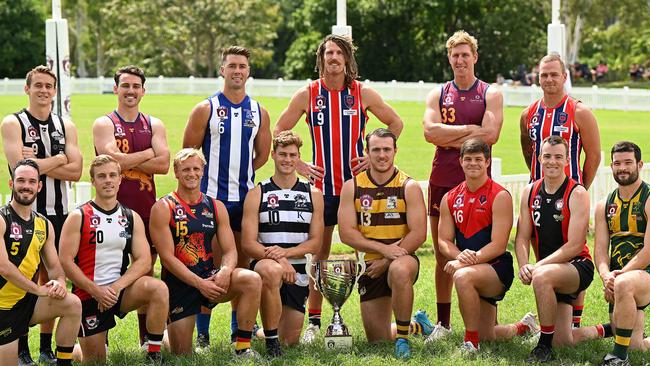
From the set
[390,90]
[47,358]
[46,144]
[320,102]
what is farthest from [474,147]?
[390,90]

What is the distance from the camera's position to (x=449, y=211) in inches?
311

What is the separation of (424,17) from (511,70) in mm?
4614

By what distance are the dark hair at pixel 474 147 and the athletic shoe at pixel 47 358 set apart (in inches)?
130

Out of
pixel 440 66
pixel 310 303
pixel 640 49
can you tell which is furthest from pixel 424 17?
pixel 310 303

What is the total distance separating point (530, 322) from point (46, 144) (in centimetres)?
395

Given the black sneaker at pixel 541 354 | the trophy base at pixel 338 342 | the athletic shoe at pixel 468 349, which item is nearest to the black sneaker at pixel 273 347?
the trophy base at pixel 338 342

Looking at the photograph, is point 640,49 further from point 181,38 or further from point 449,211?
point 449,211

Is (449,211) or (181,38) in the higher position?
(181,38)

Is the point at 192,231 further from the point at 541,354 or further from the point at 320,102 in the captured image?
the point at 541,354

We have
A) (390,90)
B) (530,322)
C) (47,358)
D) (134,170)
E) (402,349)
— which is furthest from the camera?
(390,90)

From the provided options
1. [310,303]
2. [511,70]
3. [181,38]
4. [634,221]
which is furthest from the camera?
[181,38]

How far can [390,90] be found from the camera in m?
38.7

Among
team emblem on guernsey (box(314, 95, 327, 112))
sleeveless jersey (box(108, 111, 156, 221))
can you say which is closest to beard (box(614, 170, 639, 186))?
team emblem on guernsey (box(314, 95, 327, 112))

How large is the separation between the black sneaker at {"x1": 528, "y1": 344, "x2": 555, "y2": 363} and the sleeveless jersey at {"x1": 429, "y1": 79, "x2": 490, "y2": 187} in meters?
1.55
